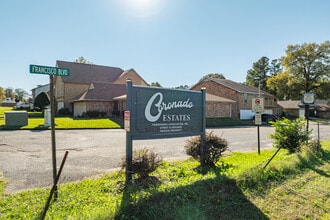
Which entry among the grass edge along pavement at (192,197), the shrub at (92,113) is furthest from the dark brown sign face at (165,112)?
the shrub at (92,113)

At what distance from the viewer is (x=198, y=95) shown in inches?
239

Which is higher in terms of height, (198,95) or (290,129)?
(198,95)

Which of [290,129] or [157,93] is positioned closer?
[157,93]

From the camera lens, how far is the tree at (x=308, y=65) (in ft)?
131

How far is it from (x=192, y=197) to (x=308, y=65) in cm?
4639

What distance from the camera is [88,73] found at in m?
37.1

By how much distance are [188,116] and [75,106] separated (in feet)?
94.8

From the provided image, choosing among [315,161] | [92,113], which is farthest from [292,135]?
[92,113]

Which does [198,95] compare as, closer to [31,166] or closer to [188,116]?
[188,116]

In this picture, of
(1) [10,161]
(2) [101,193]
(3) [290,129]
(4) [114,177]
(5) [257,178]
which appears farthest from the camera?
(3) [290,129]

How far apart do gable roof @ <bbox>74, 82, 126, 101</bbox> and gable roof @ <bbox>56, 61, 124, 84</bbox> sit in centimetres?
632

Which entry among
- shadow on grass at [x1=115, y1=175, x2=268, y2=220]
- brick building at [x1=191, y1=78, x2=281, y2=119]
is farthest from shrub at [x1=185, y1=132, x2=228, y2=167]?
brick building at [x1=191, y1=78, x2=281, y2=119]

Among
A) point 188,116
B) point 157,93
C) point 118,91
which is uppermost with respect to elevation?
point 118,91

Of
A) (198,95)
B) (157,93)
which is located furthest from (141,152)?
(198,95)
